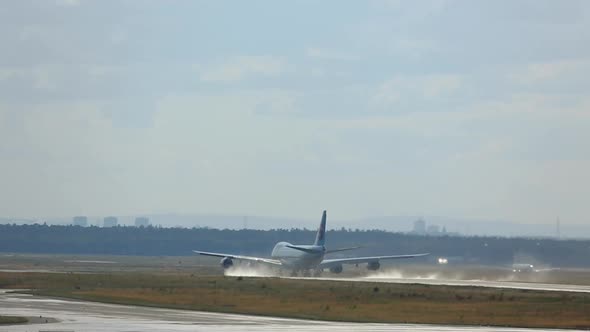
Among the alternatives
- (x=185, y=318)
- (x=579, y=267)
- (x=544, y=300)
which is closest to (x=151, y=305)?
(x=185, y=318)

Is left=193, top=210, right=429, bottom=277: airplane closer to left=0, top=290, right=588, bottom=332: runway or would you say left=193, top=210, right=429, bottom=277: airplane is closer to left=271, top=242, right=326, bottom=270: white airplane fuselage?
left=271, top=242, right=326, bottom=270: white airplane fuselage

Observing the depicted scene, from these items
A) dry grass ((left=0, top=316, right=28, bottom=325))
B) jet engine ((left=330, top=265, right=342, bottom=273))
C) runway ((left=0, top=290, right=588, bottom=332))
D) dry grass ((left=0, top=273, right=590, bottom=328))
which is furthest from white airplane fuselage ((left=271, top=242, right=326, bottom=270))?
dry grass ((left=0, top=316, right=28, bottom=325))

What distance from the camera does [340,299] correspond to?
286ft

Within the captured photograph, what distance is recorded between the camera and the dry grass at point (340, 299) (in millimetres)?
73625

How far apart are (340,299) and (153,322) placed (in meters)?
26.0

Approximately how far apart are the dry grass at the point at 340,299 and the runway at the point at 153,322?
430cm

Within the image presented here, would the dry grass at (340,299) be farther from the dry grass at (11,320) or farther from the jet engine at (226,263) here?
the jet engine at (226,263)

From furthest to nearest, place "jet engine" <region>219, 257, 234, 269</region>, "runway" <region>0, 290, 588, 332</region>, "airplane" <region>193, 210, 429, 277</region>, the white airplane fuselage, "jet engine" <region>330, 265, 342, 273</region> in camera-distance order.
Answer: "jet engine" <region>330, 265, 342, 273</region> < "jet engine" <region>219, 257, 234, 269</region> < "airplane" <region>193, 210, 429, 277</region> < the white airplane fuselage < "runway" <region>0, 290, 588, 332</region>

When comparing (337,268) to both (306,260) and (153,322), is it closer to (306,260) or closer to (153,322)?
(306,260)

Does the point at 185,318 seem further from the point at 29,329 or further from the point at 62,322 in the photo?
the point at 29,329

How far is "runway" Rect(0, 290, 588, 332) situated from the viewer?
59344 millimetres

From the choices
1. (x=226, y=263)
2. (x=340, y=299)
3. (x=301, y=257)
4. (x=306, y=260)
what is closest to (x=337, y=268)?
(x=306, y=260)

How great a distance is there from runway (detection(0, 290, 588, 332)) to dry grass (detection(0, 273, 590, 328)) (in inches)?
169

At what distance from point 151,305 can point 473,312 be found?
19796 millimetres
